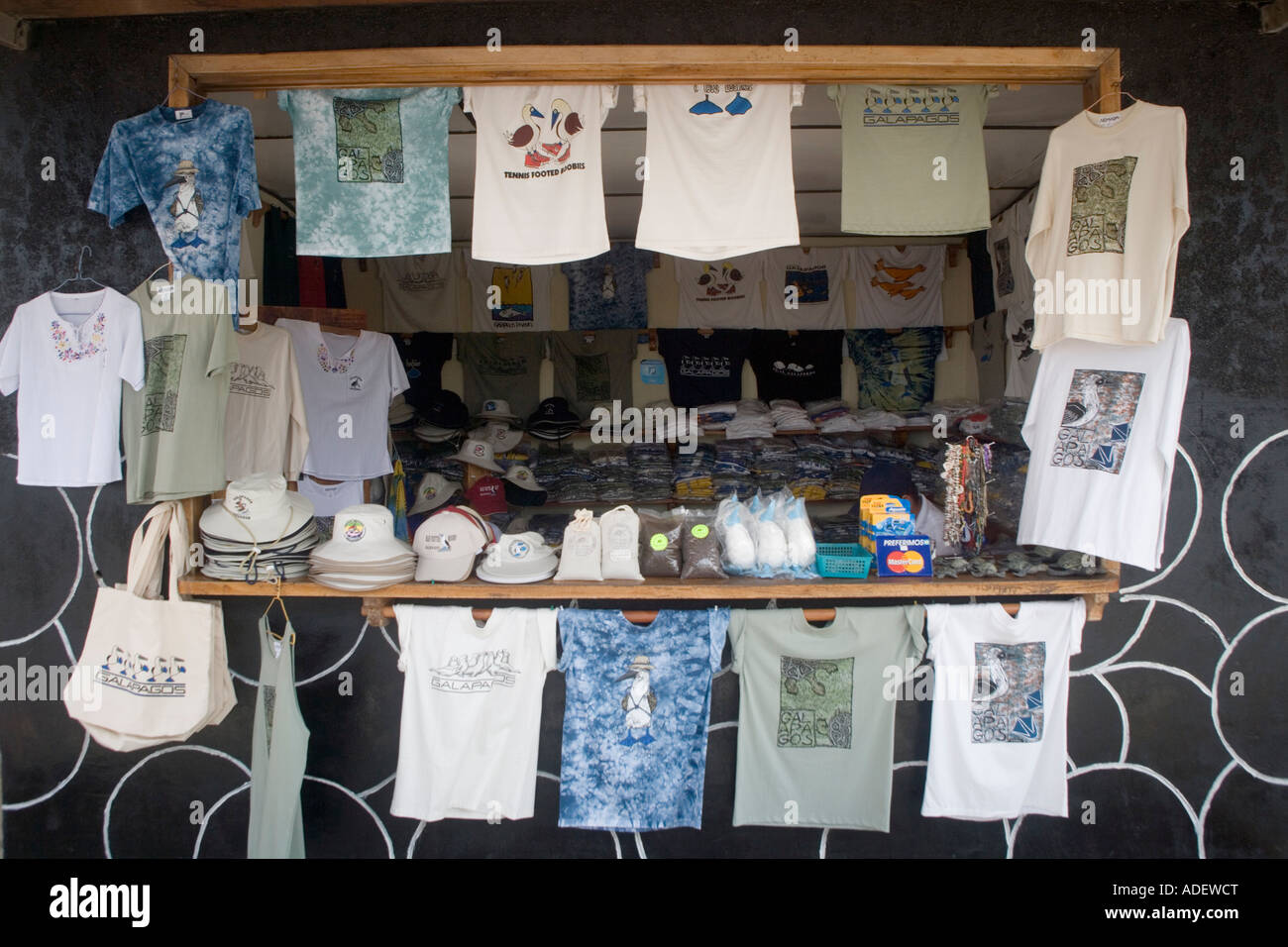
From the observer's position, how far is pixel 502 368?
19.9 ft

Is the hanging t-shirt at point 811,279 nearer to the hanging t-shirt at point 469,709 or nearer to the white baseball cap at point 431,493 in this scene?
the white baseball cap at point 431,493

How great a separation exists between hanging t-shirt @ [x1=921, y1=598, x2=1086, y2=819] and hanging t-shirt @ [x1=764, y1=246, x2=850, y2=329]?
136 inches

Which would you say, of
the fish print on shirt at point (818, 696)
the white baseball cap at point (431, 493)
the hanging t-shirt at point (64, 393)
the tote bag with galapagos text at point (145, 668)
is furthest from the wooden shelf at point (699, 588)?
the white baseball cap at point (431, 493)

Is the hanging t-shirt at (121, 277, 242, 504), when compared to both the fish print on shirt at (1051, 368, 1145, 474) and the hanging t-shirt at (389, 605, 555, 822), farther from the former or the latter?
the fish print on shirt at (1051, 368, 1145, 474)

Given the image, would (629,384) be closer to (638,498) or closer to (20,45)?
(638,498)

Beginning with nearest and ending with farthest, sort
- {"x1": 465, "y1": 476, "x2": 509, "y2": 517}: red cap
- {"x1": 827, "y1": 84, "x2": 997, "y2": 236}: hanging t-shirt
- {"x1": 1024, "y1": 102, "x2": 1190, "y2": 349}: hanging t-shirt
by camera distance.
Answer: {"x1": 1024, "y1": 102, "x2": 1190, "y2": 349}: hanging t-shirt, {"x1": 827, "y1": 84, "x2": 997, "y2": 236}: hanging t-shirt, {"x1": 465, "y1": 476, "x2": 509, "y2": 517}: red cap

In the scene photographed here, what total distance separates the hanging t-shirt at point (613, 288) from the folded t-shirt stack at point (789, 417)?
1208 millimetres

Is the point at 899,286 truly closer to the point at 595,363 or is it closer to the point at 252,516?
the point at 595,363

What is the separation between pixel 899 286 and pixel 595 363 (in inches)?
91.3

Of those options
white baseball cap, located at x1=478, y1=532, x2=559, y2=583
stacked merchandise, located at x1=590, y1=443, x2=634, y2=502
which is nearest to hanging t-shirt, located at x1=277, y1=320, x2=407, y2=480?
stacked merchandise, located at x1=590, y1=443, x2=634, y2=502

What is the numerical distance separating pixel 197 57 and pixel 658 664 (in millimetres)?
2754

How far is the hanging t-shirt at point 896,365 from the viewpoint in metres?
5.96

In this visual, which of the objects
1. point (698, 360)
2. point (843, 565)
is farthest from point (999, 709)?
point (698, 360)

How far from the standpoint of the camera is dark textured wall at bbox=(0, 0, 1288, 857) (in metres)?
2.92
